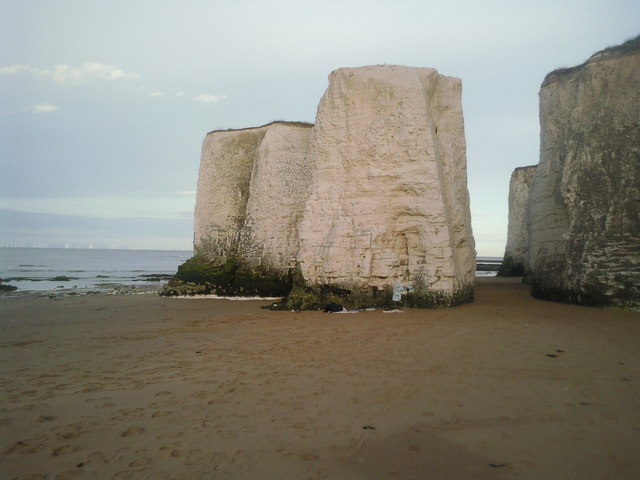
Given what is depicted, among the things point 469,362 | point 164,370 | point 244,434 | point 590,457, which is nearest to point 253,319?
point 164,370

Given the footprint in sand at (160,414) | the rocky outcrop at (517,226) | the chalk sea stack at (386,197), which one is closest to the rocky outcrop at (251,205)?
the chalk sea stack at (386,197)

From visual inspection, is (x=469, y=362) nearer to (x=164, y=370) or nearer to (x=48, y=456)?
(x=164, y=370)

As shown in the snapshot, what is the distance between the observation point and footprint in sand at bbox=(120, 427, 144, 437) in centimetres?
351

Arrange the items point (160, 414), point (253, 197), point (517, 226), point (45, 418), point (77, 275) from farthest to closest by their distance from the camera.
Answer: point (77, 275) < point (517, 226) < point (253, 197) < point (160, 414) < point (45, 418)

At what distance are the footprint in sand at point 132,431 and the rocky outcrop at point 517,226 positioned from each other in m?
25.0

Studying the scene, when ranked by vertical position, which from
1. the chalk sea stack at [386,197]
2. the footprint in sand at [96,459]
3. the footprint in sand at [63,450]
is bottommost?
the footprint in sand at [96,459]

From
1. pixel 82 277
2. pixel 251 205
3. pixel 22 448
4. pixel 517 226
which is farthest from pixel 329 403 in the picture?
pixel 82 277

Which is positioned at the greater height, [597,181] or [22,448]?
[597,181]

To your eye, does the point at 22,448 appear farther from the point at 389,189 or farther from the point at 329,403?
the point at 389,189

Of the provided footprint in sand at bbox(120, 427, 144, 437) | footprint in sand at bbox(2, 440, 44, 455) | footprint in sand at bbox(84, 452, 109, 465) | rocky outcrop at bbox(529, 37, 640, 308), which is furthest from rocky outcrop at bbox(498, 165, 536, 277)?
footprint in sand at bbox(2, 440, 44, 455)

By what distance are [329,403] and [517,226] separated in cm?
2441

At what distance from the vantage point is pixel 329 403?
4.20m

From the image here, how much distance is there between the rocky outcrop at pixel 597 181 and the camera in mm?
9164

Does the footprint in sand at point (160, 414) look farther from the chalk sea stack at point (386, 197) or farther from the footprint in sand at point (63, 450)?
the chalk sea stack at point (386, 197)
